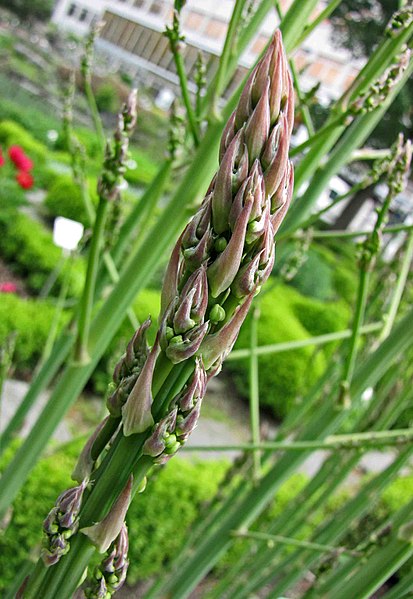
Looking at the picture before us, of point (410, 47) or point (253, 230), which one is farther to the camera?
point (410, 47)

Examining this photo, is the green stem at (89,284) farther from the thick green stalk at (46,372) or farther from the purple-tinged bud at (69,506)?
the purple-tinged bud at (69,506)

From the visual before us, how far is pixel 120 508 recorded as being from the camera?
1.03ft

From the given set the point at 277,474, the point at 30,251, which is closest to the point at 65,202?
the point at 30,251

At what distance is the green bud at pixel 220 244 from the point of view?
29 cm

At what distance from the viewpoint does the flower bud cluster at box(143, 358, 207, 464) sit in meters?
0.30

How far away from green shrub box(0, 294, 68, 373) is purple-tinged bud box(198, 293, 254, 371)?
294cm

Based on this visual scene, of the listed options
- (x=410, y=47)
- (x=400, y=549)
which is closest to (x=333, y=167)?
(x=410, y=47)

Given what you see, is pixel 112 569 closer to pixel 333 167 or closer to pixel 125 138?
pixel 125 138

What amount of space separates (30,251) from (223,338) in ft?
14.1

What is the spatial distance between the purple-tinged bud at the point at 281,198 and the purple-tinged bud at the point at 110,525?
0.47 ft

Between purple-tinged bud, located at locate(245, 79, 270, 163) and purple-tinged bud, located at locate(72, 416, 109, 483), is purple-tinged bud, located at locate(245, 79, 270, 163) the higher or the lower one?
the higher one

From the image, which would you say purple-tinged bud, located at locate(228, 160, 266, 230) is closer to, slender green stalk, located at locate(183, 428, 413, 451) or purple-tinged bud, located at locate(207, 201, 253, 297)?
purple-tinged bud, located at locate(207, 201, 253, 297)

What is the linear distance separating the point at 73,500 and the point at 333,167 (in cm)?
51

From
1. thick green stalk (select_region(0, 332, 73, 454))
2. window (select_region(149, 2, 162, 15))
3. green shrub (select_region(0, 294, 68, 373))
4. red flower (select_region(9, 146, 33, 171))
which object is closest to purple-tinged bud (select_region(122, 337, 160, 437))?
thick green stalk (select_region(0, 332, 73, 454))
